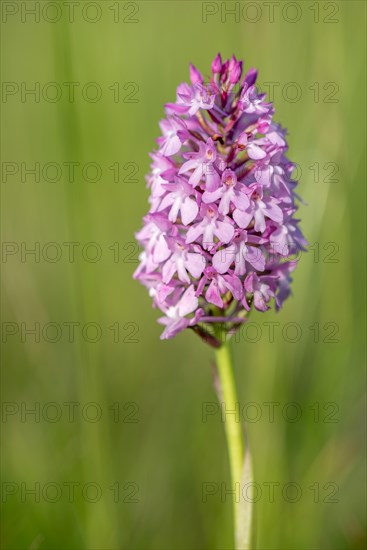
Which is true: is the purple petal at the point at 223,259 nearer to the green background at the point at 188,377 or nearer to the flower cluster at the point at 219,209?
the flower cluster at the point at 219,209

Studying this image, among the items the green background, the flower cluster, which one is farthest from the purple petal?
the green background

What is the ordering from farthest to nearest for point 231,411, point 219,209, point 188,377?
point 188,377 → point 231,411 → point 219,209

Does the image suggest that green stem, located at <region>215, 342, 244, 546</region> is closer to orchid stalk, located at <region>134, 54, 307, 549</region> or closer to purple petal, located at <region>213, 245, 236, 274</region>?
orchid stalk, located at <region>134, 54, 307, 549</region>

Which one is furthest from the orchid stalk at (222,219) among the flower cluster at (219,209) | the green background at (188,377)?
the green background at (188,377)

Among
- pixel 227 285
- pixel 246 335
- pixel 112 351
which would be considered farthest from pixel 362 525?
pixel 112 351

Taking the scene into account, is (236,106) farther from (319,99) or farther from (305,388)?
(305,388)

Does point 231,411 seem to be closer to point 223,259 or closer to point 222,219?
point 223,259

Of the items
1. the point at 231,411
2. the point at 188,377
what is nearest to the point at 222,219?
the point at 231,411
